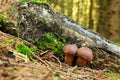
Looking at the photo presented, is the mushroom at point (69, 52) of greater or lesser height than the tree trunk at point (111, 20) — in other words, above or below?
above

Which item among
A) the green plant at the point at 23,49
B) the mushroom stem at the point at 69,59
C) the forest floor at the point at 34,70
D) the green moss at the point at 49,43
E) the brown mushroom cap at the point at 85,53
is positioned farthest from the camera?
the green moss at the point at 49,43

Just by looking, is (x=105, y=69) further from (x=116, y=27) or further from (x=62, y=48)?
(x=116, y=27)

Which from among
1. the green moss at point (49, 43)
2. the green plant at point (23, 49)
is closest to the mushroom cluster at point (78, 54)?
the green moss at point (49, 43)

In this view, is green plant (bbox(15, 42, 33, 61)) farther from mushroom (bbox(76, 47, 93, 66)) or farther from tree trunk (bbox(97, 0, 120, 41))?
tree trunk (bbox(97, 0, 120, 41))

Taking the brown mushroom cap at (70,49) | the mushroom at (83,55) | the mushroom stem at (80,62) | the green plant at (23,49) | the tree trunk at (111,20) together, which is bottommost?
the tree trunk at (111,20)

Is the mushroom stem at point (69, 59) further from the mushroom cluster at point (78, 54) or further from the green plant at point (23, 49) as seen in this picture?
the green plant at point (23, 49)

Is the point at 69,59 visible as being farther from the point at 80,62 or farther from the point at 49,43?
the point at 49,43

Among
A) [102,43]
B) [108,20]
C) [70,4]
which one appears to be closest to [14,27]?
[102,43]
